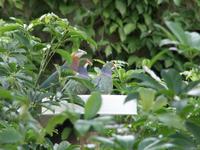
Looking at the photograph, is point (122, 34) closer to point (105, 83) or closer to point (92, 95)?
point (105, 83)

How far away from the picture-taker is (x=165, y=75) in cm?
59

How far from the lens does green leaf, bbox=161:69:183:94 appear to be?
1.90 ft

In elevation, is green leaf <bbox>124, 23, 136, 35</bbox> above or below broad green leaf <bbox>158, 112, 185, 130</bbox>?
above

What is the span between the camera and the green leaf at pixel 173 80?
1.90 ft

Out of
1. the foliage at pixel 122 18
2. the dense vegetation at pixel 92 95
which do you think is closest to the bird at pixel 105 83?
the dense vegetation at pixel 92 95

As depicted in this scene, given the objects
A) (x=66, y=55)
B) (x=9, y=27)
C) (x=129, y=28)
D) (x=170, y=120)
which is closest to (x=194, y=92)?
(x=170, y=120)

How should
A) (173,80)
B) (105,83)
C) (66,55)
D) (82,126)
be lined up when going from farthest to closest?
1. (105,83)
2. (66,55)
3. (173,80)
4. (82,126)

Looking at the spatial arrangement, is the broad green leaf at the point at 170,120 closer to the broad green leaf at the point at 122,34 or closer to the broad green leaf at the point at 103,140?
the broad green leaf at the point at 103,140

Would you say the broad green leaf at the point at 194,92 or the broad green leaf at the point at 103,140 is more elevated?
the broad green leaf at the point at 194,92

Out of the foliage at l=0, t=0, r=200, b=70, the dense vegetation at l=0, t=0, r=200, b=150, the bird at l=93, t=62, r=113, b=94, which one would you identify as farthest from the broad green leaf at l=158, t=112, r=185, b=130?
the foliage at l=0, t=0, r=200, b=70

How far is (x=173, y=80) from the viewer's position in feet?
1.92

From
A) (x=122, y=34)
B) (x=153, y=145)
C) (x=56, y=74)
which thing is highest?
(x=122, y=34)

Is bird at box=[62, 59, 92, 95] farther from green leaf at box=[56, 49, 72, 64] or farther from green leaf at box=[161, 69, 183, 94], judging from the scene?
green leaf at box=[161, 69, 183, 94]

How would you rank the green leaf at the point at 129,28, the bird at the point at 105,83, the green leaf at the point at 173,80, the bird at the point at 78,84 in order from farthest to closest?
the green leaf at the point at 129,28 → the bird at the point at 105,83 → the bird at the point at 78,84 → the green leaf at the point at 173,80
